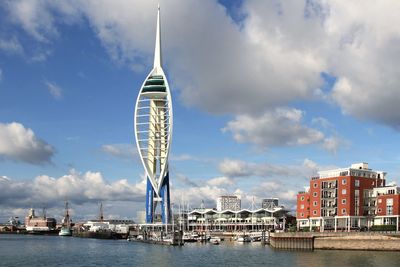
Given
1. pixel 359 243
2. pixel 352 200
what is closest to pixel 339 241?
pixel 359 243

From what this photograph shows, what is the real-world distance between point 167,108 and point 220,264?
4264 inches

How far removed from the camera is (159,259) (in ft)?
290

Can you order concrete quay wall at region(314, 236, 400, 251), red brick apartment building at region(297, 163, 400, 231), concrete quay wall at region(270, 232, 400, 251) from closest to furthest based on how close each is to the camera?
1. concrete quay wall at region(314, 236, 400, 251)
2. concrete quay wall at region(270, 232, 400, 251)
3. red brick apartment building at region(297, 163, 400, 231)

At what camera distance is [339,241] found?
10312 centimetres

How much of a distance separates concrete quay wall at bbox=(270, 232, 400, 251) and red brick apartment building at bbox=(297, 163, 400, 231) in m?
17.1

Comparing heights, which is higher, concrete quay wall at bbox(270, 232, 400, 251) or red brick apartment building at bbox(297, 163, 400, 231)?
red brick apartment building at bbox(297, 163, 400, 231)

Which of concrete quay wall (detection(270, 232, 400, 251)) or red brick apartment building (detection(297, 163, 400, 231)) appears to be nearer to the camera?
concrete quay wall (detection(270, 232, 400, 251))

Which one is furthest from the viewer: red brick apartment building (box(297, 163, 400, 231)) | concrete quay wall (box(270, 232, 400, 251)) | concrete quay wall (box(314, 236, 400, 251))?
red brick apartment building (box(297, 163, 400, 231))

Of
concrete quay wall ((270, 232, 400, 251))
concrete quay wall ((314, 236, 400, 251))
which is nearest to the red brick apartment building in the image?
concrete quay wall ((270, 232, 400, 251))

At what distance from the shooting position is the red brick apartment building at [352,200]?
122 meters

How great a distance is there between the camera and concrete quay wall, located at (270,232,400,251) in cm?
9769

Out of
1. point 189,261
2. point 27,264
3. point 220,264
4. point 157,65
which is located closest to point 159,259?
point 189,261

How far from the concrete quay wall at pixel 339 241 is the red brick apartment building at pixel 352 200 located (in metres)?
17.1

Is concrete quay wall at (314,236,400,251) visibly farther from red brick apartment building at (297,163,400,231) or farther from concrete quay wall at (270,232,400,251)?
red brick apartment building at (297,163,400,231)
